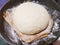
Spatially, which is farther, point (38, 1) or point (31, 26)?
point (38, 1)

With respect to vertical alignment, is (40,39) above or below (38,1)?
below

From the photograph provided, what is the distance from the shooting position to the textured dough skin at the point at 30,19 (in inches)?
26.4

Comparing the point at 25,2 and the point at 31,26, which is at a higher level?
the point at 25,2

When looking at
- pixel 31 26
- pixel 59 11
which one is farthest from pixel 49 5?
pixel 31 26

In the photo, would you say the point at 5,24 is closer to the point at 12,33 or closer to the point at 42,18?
the point at 12,33

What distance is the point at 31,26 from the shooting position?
2.20 ft

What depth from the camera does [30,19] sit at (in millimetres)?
670

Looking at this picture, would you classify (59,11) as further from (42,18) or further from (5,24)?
(5,24)

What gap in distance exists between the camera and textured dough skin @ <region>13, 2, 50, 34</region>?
669 mm

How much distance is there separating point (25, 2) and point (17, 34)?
17cm

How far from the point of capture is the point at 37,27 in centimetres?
68

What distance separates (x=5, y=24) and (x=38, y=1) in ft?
0.68

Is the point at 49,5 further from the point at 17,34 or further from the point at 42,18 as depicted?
the point at 17,34

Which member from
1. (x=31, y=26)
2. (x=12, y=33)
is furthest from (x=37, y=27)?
(x=12, y=33)
